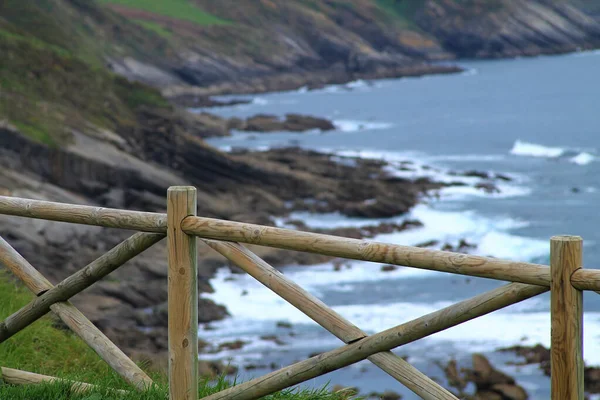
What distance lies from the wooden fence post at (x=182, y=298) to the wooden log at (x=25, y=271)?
47.8 inches

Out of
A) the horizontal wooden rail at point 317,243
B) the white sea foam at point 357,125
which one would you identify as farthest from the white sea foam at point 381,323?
the white sea foam at point 357,125

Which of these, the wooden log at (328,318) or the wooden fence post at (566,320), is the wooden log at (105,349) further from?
the wooden fence post at (566,320)

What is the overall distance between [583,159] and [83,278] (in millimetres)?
54576

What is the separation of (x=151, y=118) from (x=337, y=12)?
4163 inches

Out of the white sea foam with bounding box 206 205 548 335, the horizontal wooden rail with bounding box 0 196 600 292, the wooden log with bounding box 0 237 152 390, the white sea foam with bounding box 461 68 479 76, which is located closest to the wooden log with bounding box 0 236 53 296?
the wooden log with bounding box 0 237 152 390

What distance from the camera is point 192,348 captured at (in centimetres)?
511

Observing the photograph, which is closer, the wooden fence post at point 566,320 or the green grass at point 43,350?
the wooden fence post at point 566,320

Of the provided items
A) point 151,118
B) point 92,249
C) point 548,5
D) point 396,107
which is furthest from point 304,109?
point 548,5

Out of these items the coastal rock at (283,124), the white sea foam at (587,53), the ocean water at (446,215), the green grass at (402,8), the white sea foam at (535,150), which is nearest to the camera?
the ocean water at (446,215)

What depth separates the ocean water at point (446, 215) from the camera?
66.7 feet

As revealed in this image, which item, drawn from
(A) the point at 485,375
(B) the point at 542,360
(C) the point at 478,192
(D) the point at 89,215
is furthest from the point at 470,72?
(D) the point at 89,215

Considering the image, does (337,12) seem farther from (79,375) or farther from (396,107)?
(79,375)

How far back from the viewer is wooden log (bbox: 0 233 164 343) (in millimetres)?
5223

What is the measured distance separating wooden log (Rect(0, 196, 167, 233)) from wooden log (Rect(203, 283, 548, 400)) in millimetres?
1038
